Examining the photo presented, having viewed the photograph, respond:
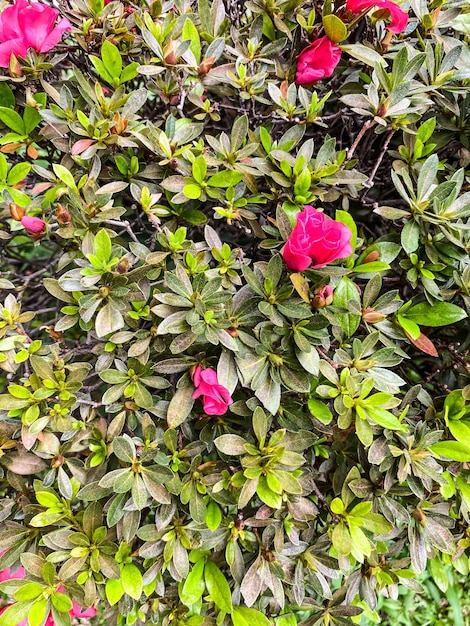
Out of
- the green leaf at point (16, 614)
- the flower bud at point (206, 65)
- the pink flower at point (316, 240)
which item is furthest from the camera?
the flower bud at point (206, 65)

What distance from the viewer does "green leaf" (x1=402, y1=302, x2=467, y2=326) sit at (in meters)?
1.17

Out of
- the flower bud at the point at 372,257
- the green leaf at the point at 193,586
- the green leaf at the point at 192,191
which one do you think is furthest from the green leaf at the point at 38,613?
the flower bud at the point at 372,257

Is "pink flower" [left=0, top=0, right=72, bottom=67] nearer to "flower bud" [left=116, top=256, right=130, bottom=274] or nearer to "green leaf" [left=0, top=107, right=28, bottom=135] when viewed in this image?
"green leaf" [left=0, top=107, right=28, bottom=135]

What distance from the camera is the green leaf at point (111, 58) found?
1.14m

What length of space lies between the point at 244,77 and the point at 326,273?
52 cm

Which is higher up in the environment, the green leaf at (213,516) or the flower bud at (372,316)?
the flower bud at (372,316)

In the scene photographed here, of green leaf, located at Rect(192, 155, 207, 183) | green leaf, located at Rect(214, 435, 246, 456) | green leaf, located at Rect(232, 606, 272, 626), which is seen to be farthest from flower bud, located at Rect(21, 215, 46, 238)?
green leaf, located at Rect(232, 606, 272, 626)

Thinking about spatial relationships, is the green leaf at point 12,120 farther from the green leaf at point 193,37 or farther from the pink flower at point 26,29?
the green leaf at point 193,37

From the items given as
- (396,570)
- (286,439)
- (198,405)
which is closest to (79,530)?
(198,405)

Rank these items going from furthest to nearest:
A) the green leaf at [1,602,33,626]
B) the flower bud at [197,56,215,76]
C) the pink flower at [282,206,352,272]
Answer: the flower bud at [197,56,215,76], the green leaf at [1,602,33,626], the pink flower at [282,206,352,272]

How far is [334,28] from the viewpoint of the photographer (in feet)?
3.67

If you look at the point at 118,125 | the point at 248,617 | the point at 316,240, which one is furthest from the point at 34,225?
the point at 248,617

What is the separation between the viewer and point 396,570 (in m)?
1.33

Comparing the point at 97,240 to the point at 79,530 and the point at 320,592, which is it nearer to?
the point at 79,530
